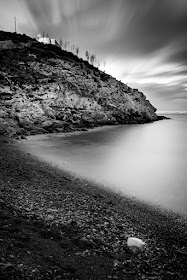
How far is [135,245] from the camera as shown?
4582 mm

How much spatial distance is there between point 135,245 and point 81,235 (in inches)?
52.4

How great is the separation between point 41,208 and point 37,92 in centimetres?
3153

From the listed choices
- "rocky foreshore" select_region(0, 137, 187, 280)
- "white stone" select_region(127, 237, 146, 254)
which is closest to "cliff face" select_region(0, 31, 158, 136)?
"rocky foreshore" select_region(0, 137, 187, 280)

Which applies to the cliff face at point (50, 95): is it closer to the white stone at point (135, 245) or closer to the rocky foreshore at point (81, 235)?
the rocky foreshore at point (81, 235)

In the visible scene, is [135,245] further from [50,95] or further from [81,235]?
[50,95]

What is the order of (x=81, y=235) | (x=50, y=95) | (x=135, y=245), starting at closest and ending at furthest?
(x=135, y=245)
(x=81, y=235)
(x=50, y=95)

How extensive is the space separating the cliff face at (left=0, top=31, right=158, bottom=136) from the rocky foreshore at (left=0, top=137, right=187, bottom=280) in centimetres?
2052

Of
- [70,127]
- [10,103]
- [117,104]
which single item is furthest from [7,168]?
[117,104]

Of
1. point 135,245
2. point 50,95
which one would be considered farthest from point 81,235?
point 50,95

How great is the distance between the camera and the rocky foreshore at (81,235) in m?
3.53

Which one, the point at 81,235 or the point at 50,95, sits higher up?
the point at 50,95

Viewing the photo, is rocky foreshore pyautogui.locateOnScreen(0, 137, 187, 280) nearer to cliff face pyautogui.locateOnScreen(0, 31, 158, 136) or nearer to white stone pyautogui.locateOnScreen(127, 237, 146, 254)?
white stone pyautogui.locateOnScreen(127, 237, 146, 254)

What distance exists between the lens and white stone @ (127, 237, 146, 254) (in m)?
A: 4.49

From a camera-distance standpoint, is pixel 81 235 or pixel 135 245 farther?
pixel 81 235
